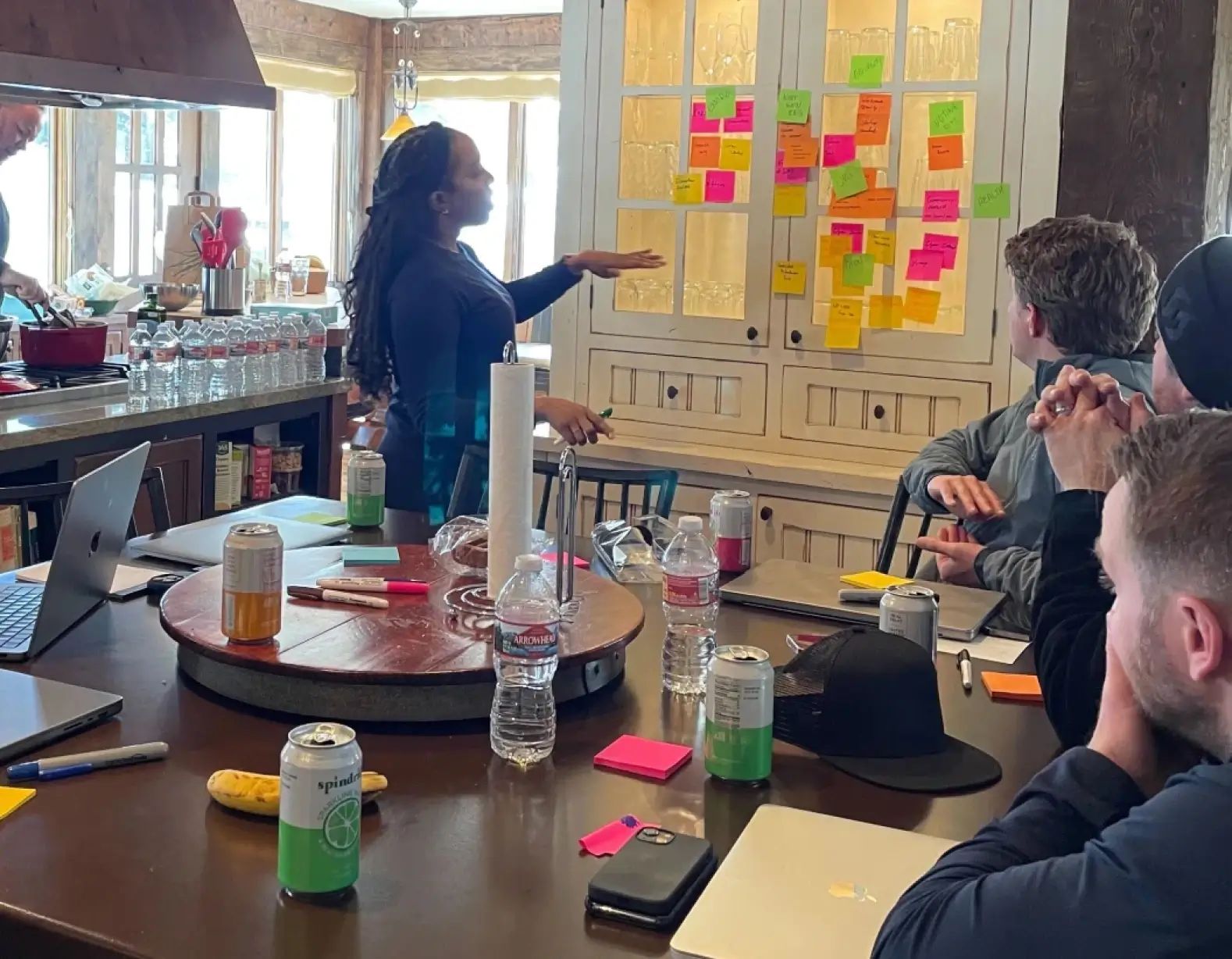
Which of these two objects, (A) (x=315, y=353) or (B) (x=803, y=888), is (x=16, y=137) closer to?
(A) (x=315, y=353)

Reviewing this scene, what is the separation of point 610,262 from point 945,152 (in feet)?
3.06

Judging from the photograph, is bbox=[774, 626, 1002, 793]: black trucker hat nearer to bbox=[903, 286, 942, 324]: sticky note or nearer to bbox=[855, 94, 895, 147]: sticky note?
bbox=[903, 286, 942, 324]: sticky note

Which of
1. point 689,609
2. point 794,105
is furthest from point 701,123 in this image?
point 689,609

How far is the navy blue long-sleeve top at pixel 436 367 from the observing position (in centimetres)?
311

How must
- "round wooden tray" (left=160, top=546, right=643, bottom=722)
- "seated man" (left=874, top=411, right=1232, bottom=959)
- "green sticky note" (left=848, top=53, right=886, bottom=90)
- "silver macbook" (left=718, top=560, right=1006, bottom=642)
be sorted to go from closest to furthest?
"seated man" (left=874, top=411, right=1232, bottom=959) < "round wooden tray" (left=160, top=546, right=643, bottom=722) < "silver macbook" (left=718, top=560, right=1006, bottom=642) < "green sticky note" (left=848, top=53, right=886, bottom=90)

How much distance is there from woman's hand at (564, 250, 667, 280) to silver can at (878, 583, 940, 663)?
6.53 feet

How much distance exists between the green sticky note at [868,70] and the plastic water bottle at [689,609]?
212cm

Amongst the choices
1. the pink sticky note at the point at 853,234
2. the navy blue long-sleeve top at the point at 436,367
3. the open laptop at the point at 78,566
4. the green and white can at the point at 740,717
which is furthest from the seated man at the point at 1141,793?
the pink sticky note at the point at 853,234

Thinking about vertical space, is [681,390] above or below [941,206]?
below

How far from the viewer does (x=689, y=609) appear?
1771mm

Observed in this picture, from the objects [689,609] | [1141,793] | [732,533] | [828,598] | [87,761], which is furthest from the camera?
[732,533]

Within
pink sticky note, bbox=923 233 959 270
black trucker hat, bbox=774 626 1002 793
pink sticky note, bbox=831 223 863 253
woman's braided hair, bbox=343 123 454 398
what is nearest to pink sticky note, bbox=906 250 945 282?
pink sticky note, bbox=923 233 959 270

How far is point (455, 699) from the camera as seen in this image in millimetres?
1562

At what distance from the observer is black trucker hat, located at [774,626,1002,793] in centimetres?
150
